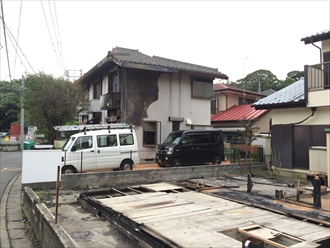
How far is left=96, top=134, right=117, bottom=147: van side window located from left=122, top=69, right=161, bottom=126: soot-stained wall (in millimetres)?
3860

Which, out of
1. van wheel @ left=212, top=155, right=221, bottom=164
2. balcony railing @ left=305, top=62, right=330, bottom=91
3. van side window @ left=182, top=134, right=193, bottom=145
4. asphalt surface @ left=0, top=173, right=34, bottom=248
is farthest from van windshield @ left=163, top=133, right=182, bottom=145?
asphalt surface @ left=0, top=173, right=34, bottom=248

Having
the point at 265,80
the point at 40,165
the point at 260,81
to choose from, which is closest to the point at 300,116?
the point at 40,165

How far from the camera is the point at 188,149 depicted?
535 inches

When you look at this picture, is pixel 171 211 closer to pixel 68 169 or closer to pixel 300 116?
pixel 68 169

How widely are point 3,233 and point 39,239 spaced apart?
1002 mm

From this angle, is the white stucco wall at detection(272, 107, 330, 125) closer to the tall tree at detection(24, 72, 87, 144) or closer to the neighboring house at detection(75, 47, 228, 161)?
the neighboring house at detection(75, 47, 228, 161)

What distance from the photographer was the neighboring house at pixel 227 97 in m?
24.8

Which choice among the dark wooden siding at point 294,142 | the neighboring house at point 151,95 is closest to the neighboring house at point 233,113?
the neighboring house at point 151,95

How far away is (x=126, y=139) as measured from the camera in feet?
39.6

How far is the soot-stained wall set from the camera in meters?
15.8

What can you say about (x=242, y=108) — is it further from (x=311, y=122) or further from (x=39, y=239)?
(x=39, y=239)

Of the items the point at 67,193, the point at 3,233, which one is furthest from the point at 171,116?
the point at 3,233

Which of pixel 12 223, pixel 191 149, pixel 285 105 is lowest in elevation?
pixel 12 223

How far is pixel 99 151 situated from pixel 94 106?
9564mm
